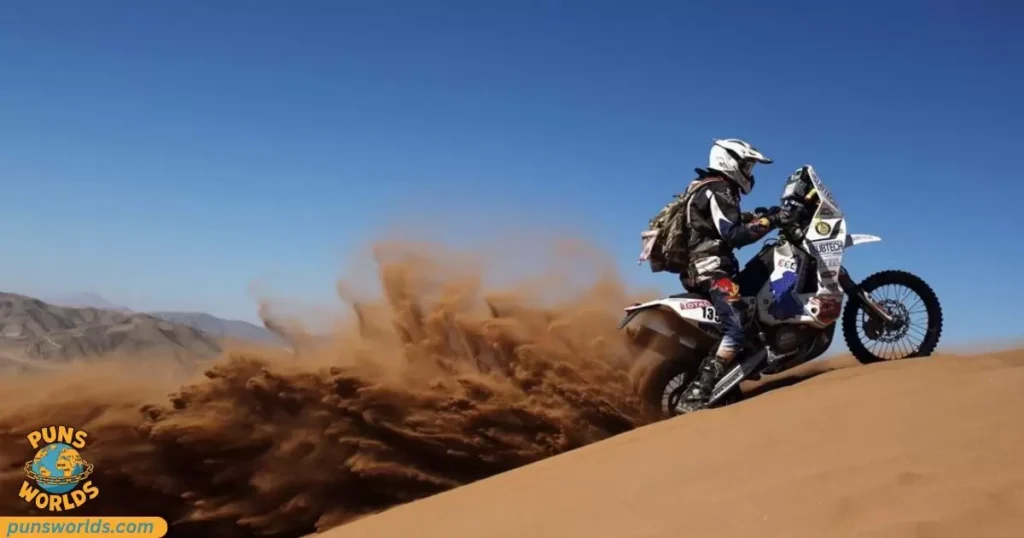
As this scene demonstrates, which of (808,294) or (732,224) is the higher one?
(732,224)

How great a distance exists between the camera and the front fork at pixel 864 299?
6.12 meters

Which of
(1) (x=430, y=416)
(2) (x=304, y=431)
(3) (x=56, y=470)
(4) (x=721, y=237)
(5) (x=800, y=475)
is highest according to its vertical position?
(3) (x=56, y=470)

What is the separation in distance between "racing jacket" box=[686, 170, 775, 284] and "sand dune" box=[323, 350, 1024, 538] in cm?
129

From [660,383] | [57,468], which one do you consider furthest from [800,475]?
[57,468]

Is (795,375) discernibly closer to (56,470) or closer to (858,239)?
(858,239)

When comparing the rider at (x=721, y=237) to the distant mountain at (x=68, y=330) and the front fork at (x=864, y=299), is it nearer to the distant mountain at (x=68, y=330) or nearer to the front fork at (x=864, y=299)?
the front fork at (x=864, y=299)

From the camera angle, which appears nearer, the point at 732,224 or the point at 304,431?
the point at 732,224

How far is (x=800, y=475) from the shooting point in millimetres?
3314

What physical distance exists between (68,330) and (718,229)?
107ft

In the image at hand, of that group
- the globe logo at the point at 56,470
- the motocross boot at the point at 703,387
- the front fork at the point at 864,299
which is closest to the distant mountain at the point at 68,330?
the globe logo at the point at 56,470

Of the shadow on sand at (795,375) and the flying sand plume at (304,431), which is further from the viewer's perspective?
the shadow on sand at (795,375)

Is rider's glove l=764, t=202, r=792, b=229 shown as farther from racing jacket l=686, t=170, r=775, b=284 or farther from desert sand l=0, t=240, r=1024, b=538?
desert sand l=0, t=240, r=1024, b=538

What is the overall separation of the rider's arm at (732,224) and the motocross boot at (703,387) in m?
0.97

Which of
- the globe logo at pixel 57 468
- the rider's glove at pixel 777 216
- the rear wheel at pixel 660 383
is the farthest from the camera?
the rear wheel at pixel 660 383
